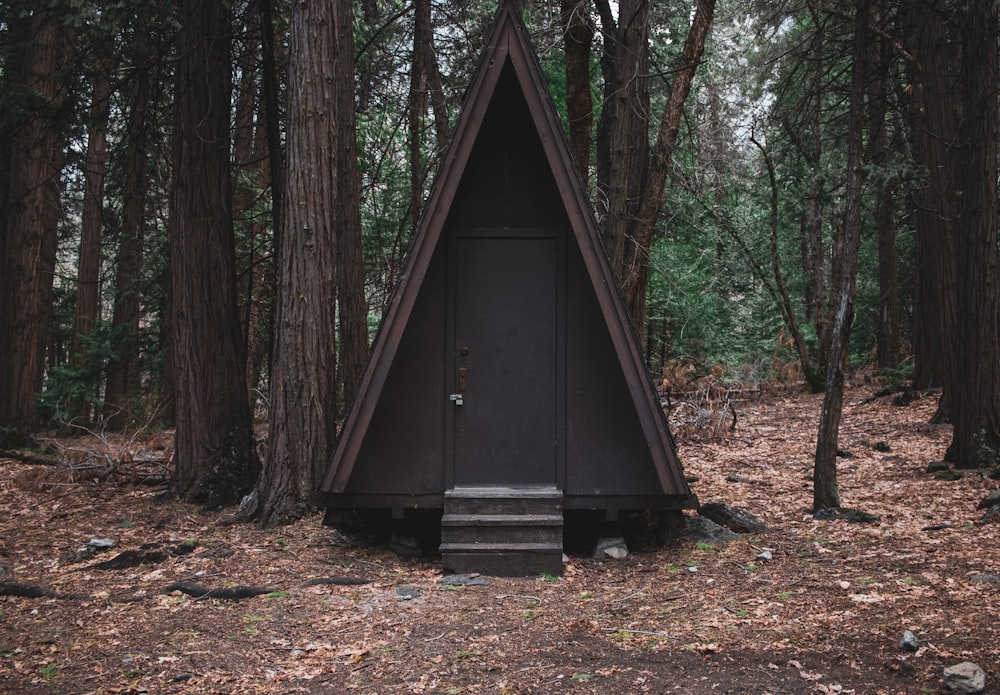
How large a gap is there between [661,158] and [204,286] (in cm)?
601

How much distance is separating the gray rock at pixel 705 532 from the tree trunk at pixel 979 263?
370 cm

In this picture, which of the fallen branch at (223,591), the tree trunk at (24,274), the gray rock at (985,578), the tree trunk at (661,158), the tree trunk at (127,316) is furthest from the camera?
the tree trunk at (127,316)

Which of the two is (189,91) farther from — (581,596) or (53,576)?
(581,596)

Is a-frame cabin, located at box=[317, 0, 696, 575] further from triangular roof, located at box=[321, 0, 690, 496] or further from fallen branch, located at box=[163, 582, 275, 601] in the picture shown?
fallen branch, located at box=[163, 582, 275, 601]

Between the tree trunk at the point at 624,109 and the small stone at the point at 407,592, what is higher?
the tree trunk at the point at 624,109

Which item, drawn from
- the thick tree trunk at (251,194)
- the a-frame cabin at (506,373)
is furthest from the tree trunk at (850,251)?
the thick tree trunk at (251,194)

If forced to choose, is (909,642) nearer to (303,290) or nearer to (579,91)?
(303,290)

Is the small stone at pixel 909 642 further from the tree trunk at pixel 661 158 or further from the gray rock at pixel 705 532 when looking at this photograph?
the tree trunk at pixel 661 158

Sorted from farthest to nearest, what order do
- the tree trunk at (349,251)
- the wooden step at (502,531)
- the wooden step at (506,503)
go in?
the tree trunk at (349,251) < the wooden step at (506,503) < the wooden step at (502,531)

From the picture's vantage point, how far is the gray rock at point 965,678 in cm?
419

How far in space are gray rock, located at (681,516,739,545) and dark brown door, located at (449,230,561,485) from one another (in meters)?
1.62

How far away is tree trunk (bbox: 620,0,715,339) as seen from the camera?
35.3 feet

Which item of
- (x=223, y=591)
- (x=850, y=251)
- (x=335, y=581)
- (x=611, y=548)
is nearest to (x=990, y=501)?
(x=850, y=251)

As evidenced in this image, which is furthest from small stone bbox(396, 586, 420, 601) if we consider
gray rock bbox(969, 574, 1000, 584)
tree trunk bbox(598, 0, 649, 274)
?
tree trunk bbox(598, 0, 649, 274)
